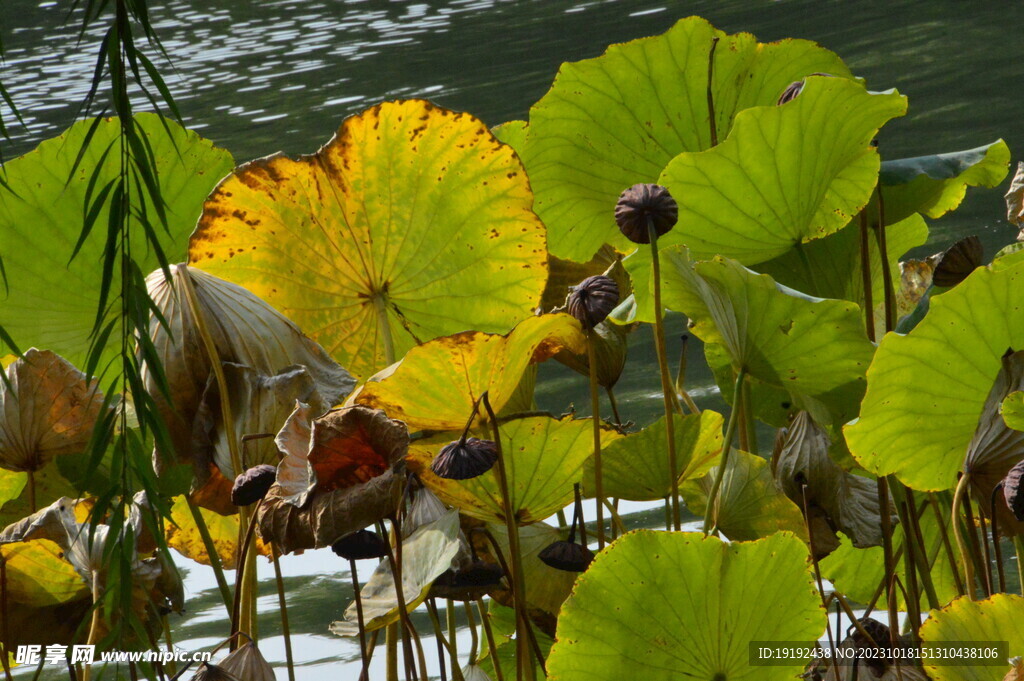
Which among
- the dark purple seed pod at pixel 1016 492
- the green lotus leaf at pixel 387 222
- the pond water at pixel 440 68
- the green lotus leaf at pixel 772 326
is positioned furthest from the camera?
the pond water at pixel 440 68

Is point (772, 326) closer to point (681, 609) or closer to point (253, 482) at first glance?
point (681, 609)

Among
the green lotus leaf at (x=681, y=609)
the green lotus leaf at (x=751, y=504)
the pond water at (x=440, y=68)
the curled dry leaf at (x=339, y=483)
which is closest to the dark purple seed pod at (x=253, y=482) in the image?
the curled dry leaf at (x=339, y=483)

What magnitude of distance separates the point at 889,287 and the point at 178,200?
0.41m

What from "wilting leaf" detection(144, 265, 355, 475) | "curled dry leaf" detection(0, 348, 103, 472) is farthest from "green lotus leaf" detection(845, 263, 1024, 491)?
"curled dry leaf" detection(0, 348, 103, 472)

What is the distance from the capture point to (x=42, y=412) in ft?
1.96

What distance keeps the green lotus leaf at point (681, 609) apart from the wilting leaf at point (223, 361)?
15 centimetres

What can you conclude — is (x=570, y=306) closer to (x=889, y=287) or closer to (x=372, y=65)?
(x=889, y=287)

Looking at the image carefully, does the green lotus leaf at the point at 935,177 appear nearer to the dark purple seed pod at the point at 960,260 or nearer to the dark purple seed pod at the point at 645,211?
the dark purple seed pod at the point at 960,260

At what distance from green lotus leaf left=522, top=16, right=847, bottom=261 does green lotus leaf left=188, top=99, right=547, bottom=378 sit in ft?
0.32

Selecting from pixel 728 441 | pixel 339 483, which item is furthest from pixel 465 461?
pixel 728 441

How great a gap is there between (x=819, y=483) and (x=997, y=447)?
0.26 feet

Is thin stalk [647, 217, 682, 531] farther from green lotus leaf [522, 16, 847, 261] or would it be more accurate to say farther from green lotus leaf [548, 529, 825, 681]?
green lotus leaf [522, 16, 847, 261]

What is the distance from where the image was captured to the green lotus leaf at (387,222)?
0.63m

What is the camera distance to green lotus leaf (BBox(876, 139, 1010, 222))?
62 cm
